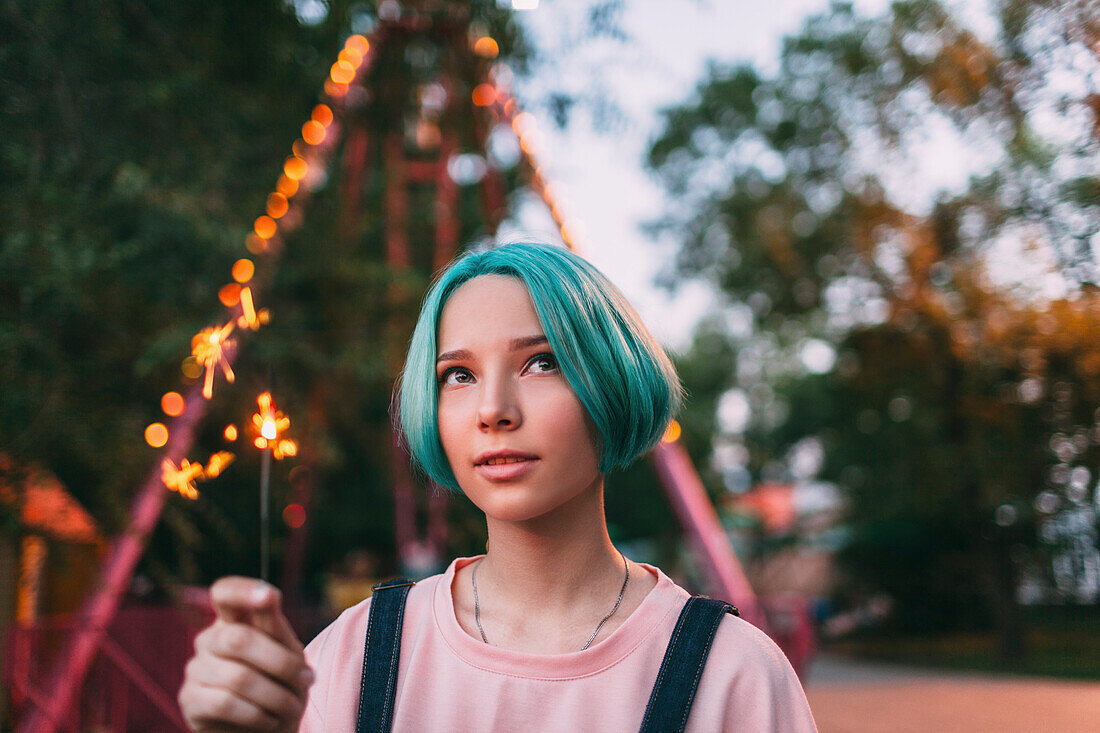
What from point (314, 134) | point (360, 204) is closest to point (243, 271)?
point (314, 134)

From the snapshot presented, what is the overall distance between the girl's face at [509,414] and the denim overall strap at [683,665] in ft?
0.80

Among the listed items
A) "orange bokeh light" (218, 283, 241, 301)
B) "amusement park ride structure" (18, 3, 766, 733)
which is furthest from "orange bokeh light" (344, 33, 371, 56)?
"orange bokeh light" (218, 283, 241, 301)

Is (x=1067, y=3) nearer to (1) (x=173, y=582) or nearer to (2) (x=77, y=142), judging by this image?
(2) (x=77, y=142)

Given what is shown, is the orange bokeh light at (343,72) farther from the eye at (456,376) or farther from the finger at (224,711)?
the finger at (224,711)

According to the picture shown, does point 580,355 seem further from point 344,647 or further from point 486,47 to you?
point 486,47

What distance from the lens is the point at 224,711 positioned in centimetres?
85

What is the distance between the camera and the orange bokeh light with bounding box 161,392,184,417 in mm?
4438

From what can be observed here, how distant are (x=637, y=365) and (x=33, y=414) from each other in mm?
3268

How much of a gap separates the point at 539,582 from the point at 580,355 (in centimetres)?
35

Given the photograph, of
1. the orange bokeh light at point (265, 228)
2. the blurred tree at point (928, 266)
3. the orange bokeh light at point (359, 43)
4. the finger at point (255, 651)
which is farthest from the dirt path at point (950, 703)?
the finger at point (255, 651)

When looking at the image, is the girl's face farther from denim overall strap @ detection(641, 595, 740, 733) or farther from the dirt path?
the dirt path

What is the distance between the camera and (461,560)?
1399 mm

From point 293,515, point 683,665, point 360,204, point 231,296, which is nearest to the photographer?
point 683,665

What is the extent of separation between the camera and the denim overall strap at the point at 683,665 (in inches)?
43.1
